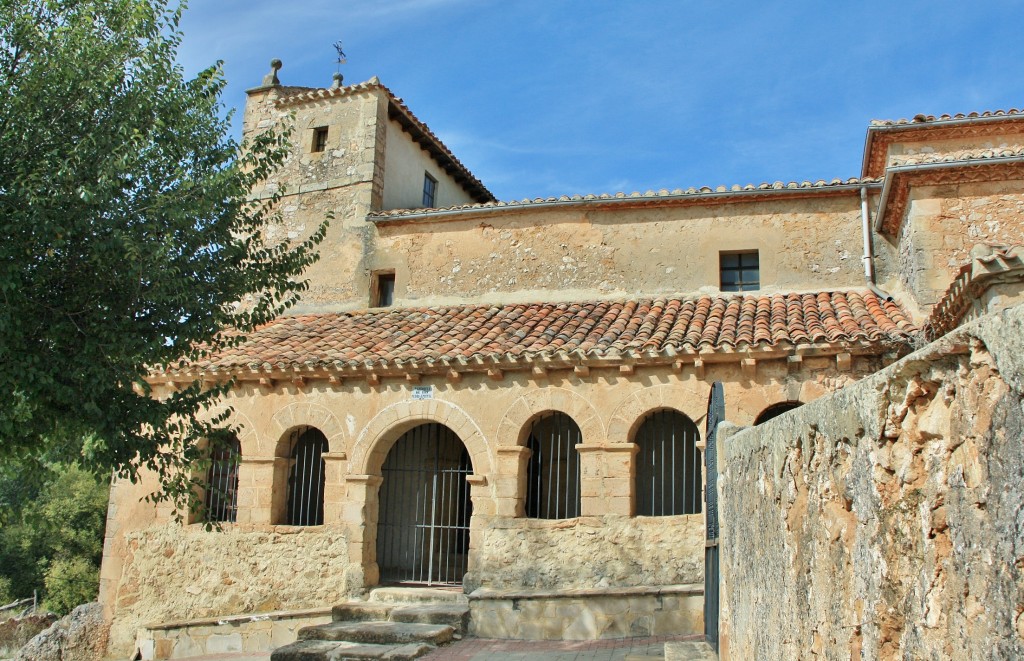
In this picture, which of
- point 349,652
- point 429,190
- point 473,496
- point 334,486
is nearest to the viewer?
point 349,652

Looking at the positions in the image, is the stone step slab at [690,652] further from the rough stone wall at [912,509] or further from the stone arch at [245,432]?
the stone arch at [245,432]

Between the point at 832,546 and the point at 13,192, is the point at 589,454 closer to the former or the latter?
the point at 13,192

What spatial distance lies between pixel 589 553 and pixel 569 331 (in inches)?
122

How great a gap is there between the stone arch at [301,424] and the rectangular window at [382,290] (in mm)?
3198

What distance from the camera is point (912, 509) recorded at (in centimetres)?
213

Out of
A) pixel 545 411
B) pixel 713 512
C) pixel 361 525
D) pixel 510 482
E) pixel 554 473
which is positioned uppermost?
pixel 545 411

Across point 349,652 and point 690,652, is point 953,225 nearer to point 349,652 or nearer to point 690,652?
point 690,652

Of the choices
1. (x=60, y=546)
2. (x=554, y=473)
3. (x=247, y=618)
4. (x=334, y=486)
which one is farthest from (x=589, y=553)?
(x=60, y=546)

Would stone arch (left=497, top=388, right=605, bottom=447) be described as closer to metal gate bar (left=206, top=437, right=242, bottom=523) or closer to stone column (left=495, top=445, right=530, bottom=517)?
stone column (left=495, top=445, right=530, bottom=517)

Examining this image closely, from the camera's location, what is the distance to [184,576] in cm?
1333

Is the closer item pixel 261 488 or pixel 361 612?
pixel 361 612

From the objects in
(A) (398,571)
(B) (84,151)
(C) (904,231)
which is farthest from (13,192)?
(C) (904,231)

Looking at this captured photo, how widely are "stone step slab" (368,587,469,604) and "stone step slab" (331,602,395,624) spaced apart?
237mm

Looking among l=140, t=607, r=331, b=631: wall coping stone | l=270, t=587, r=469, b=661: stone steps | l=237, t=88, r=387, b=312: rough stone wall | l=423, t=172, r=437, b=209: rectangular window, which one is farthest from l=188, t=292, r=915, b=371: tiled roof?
l=423, t=172, r=437, b=209: rectangular window
